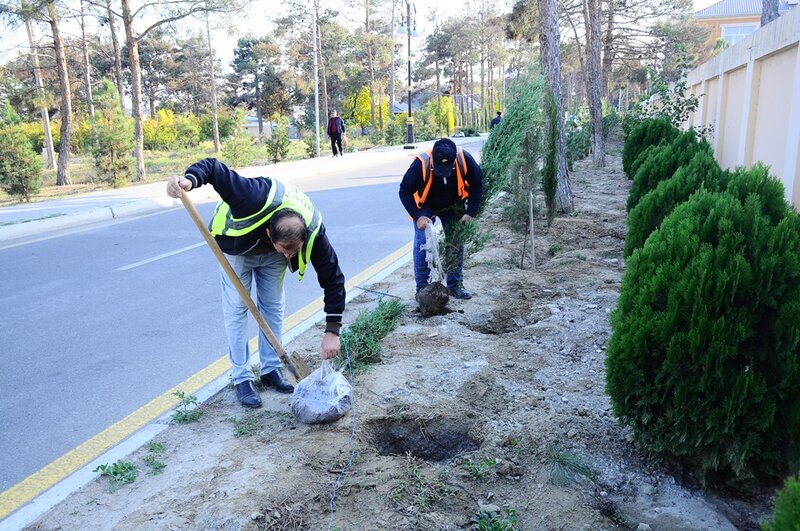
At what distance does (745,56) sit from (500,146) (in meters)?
3.72

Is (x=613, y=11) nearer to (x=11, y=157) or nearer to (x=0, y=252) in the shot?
(x=11, y=157)

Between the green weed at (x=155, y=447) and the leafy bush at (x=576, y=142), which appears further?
the leafy bush at (x=576, y=142)

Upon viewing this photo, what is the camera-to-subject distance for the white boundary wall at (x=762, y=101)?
537 cm

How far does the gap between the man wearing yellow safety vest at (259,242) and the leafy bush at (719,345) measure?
1.53 meters

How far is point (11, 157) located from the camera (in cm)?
1580

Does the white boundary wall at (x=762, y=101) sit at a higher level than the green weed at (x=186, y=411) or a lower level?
higher

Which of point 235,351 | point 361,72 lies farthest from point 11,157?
point 361,72

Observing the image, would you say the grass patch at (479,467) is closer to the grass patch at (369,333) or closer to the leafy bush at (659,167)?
the grass patch at (369,333)

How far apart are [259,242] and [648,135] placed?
33.2ft

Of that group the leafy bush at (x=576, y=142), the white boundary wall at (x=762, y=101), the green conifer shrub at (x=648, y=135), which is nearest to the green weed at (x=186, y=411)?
the white boundary wall at (x=762, y=101)

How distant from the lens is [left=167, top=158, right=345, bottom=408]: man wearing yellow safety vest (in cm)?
322

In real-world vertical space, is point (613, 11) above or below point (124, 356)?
above

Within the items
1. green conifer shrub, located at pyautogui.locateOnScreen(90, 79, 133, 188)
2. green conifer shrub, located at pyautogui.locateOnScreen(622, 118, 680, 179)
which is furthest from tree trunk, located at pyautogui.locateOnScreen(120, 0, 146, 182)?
green conifer shrub, located at pyautogui.locateOnScreen(622, 118, 680, 179)

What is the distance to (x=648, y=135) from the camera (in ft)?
38.8
